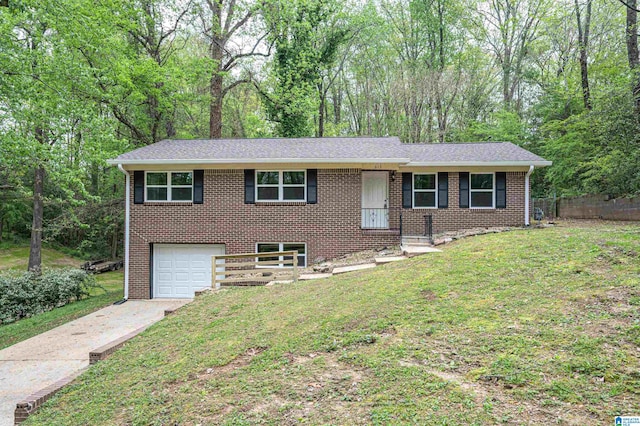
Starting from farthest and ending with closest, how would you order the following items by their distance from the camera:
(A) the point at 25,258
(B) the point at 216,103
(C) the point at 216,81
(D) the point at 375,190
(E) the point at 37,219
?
(A) the point at 25,258
(C) the point at 216,81
(B) the point at 216,103
(E) the point at 37,219
(D) the point at 375,190

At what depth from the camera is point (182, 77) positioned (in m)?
17.0

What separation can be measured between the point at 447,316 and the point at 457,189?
31.3 ft

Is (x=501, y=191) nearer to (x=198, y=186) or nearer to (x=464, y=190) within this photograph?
(x=464, y=190)

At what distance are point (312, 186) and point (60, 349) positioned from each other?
317 inches

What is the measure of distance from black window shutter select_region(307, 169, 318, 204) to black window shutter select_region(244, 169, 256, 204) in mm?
1881

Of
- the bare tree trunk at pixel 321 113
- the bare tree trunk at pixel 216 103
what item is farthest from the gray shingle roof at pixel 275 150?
the bare tree trunk at pixel 321 113

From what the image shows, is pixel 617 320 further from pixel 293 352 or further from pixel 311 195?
pixel 311 195

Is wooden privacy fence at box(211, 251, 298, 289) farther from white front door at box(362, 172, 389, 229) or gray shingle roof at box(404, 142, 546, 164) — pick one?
gray shingle roof at box(404, 142, 546, 164)

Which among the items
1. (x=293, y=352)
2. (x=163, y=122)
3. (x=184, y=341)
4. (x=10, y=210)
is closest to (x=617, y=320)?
(x=293, y=352)

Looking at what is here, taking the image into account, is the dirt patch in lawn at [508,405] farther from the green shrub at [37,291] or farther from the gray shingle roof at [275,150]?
the green shrub at [37,291]

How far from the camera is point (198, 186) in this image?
506 inches

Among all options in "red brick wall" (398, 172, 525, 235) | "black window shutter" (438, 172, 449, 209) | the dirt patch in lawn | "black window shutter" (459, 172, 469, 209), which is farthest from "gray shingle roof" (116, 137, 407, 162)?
the dirt patch in lawn

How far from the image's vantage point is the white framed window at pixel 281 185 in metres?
12.9

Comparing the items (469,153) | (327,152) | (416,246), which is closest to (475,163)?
(469,153)
